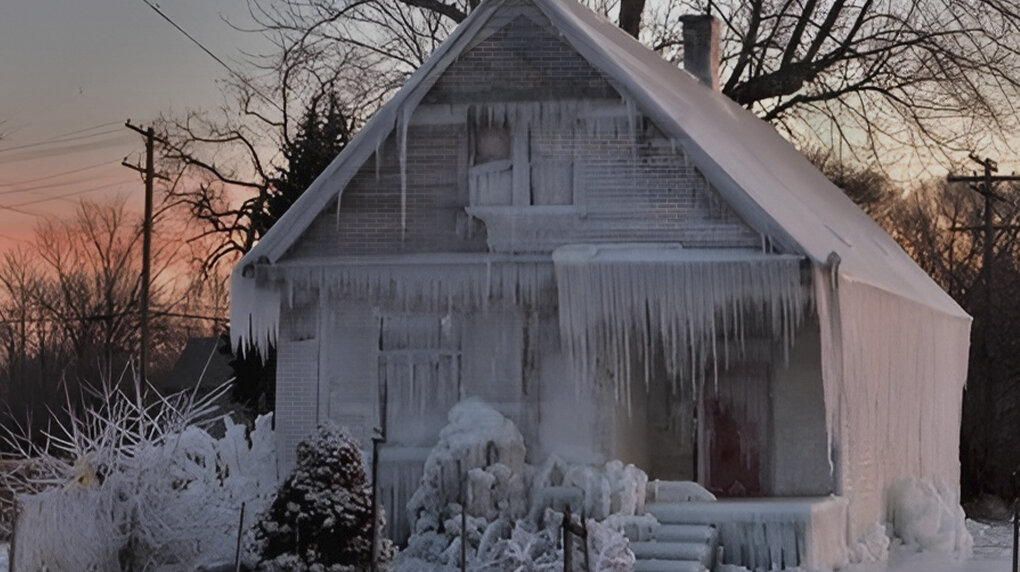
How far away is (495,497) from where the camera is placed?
18.2 m

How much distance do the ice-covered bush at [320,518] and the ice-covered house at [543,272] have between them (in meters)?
2.92

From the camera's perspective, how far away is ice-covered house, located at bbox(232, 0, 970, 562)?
18734 millimetres

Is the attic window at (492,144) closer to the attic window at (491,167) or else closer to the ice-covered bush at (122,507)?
the attic window at (491,167)

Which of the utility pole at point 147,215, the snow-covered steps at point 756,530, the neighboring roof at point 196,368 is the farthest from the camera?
the neighboring roof at point 196,368

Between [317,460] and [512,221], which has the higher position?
[512,221]

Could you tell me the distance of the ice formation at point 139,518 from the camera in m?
16.4

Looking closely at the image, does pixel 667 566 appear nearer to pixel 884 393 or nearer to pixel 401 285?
pixel 401 285

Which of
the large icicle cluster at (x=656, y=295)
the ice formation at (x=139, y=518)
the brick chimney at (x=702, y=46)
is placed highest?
the brick chimney at (x=702, y=46)

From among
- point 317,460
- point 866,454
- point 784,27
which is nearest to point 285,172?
point 784,27

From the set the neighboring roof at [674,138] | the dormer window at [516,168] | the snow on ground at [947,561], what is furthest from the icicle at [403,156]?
the snow on ground at [947,561]

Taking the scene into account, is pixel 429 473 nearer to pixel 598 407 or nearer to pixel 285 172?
pixel 598 407

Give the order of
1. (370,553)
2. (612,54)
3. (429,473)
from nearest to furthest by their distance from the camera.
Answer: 1. (370,553)
2. (429,473)
3. (612,54)

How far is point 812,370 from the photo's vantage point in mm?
20391

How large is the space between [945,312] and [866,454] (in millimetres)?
6071
